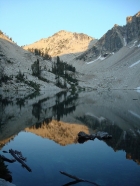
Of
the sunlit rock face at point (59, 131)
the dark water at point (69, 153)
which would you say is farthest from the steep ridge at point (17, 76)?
the dark water at point (69, 153)

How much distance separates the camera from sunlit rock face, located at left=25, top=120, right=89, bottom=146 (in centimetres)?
3055

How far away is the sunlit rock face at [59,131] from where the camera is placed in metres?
30.5

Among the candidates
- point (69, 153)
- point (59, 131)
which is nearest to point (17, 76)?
point (59, 131)

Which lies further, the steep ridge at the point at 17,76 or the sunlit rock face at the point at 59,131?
the steep ridge at the point at 17,76

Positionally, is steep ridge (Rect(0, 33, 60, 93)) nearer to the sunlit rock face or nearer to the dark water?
the sunlit rock face

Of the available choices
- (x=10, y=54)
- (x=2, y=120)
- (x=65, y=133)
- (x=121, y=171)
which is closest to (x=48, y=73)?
(x=10, y=54)

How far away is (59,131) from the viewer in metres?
35.5

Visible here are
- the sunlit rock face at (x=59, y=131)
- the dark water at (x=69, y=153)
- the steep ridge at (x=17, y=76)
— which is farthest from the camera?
the steep ridge at (x=17, y=76)

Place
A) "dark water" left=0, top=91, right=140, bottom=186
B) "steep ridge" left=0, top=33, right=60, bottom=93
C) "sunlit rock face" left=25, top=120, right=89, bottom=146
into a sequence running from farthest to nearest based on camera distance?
"steep ridge" left=0, top=33, right=60, bottom=93 → "sunlit rock face" left=25, top=120, right=89, bottom=146 → "dark water" left=0, top=91, right=140, bottom=186

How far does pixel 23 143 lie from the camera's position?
28.9 meters

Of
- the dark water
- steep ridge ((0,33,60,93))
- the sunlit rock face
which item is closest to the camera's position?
the dark water

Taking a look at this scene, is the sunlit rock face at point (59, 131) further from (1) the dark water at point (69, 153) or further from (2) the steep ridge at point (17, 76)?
(2) the steep ridge at point (17, 76)

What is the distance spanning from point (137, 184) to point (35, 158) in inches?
432

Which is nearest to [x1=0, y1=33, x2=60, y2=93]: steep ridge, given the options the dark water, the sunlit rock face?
the sunlit rock face
